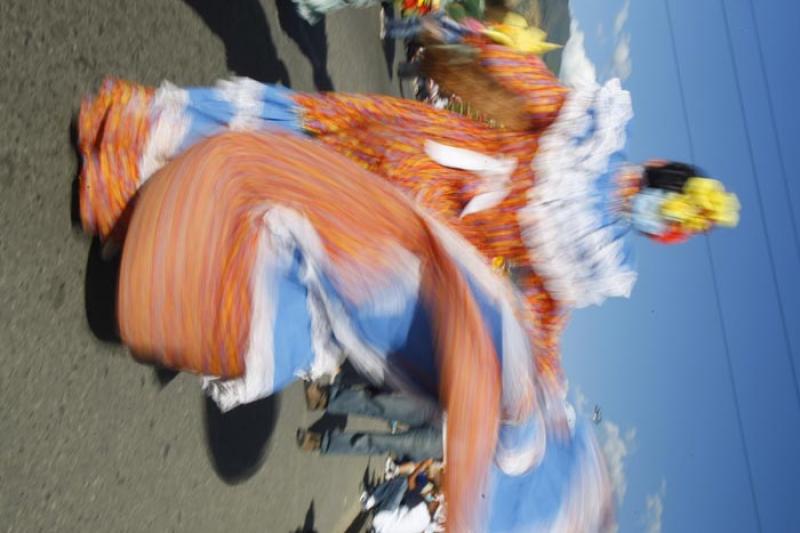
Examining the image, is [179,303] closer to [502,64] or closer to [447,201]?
[447,201]

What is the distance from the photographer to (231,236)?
1.28 m

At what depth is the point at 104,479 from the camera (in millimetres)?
2150

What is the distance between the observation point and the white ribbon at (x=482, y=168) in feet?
4.97

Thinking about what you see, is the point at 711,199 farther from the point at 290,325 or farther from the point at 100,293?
the point at 100,293

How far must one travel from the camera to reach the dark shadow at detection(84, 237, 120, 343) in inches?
78.7

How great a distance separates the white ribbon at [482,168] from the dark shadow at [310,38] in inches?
91.9

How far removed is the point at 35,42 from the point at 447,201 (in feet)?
3.61

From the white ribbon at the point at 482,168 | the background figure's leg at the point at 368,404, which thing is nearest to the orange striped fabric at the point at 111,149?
the white ribbon at the point at 482,168

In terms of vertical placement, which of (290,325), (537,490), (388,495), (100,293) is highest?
(100,293)

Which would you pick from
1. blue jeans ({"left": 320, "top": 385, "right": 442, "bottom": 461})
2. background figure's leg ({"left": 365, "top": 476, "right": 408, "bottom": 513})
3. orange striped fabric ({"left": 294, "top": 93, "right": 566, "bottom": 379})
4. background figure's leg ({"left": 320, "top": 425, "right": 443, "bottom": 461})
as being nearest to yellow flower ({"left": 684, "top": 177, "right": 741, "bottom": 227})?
orange striped fabric ({"left": 294, "top": 93, "right": 566, "bottom": 379})

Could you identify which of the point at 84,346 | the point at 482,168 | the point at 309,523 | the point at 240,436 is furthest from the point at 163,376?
the point at 309,523

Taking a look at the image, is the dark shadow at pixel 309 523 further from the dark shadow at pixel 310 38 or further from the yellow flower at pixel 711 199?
the yellow flower at pixel 711 199

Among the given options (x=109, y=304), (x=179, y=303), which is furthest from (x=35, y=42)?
(x=179, y=303)

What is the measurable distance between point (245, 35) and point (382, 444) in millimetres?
2088
